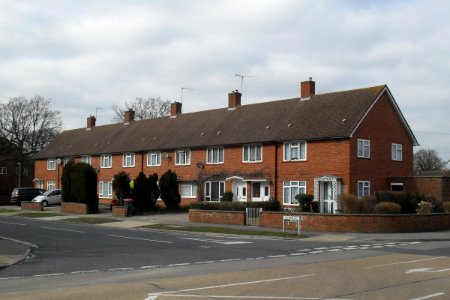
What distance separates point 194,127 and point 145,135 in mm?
7060

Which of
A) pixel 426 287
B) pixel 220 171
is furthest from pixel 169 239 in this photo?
pixel 220 171

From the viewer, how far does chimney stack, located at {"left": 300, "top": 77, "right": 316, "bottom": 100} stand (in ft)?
141

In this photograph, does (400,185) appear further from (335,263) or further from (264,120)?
(335,263)

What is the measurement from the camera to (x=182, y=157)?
157 ft

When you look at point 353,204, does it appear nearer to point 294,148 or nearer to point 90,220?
point 294,148

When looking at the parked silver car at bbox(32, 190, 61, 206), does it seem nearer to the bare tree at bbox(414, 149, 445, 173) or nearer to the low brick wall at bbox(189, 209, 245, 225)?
the low brick wall at bbox(189, 209, 245, 225)

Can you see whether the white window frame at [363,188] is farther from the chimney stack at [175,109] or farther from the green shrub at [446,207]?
the chimney stack at [175,109]

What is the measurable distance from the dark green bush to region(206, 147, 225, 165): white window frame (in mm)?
9161

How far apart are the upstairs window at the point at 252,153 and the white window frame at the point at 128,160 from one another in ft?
49.3

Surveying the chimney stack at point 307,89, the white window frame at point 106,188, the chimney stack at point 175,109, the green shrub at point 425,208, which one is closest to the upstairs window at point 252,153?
the chimney stack at point 307,89

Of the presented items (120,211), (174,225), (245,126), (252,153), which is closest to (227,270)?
(174,225)

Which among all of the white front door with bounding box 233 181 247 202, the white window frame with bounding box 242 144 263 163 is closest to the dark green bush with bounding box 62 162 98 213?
the white front door with bounding box 233 181 247 202

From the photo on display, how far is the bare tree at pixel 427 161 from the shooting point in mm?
108812

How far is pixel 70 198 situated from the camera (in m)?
45.1
